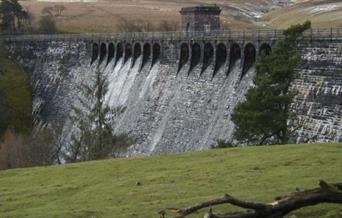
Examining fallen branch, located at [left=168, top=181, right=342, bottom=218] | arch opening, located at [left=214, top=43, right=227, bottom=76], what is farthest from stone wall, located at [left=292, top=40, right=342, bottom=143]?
fallen branch, located at [left=168, top=181, right=342, bottom=218]

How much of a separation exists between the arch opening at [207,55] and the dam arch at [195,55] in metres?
1.11

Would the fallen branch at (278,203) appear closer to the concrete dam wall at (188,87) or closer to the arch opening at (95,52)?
the concrete dam wall at (188,87)

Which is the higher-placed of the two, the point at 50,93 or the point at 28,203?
the point at 28,203

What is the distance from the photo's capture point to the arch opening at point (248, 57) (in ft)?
163

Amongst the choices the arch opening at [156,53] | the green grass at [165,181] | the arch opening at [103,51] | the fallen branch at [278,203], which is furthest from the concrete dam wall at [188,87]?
the fallen branch at [278,203]

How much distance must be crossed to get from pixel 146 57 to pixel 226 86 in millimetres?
19848

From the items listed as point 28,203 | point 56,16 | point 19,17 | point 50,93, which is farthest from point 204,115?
point 56,16

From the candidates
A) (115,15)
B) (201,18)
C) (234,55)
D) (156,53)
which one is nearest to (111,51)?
(156,53)

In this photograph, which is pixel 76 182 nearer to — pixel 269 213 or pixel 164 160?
pixel 164 160

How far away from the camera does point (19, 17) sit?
120500 mm

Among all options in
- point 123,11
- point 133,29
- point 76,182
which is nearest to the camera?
point 76,182

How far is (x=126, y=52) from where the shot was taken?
7462cm

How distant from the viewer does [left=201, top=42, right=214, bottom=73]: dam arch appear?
2207 inches

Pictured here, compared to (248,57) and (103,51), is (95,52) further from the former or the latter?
(248,57)
